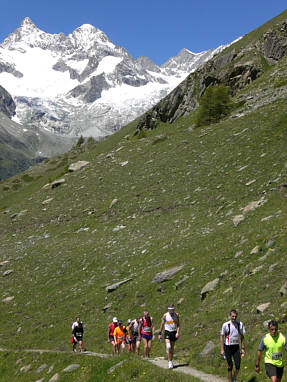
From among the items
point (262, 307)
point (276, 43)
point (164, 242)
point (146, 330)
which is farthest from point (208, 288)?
point (276, 43)

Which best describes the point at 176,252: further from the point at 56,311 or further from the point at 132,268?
the point at 56,311

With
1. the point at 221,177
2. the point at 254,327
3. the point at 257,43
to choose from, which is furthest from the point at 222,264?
the point at 257,43

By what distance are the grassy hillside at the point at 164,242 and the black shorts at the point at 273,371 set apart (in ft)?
6.22

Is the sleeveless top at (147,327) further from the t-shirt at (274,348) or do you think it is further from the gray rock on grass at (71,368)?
the t-shirt at (274,348)

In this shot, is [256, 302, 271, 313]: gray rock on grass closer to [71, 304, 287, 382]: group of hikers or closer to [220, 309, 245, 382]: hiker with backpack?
[71, 304, 287, 382]: group of hikers

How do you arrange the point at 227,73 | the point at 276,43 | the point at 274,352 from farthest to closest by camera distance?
the point at 227,73 → the point at 276,43 → the point at 274,352

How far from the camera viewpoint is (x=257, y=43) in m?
94.9

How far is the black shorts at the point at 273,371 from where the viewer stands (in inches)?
448

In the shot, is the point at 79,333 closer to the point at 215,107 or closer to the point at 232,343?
the point at 232,343

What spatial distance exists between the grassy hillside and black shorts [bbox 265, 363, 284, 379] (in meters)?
1.89

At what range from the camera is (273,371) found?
1139 cm

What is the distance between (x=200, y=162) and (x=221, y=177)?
7881mm

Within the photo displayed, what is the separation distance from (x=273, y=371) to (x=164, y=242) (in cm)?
2058

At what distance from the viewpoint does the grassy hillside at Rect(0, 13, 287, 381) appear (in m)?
19.6
